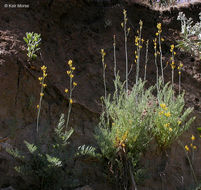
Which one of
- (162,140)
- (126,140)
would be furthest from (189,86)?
(126,140)

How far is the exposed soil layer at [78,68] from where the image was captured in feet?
9.02

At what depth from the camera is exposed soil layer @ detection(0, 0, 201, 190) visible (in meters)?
2.75

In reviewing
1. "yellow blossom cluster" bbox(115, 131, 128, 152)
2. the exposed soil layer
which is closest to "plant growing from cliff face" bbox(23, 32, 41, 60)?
the exposed soil layer

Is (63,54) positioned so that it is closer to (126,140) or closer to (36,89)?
(36,89)

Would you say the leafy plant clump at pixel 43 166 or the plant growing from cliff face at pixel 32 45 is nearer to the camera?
the leafy plant clump at pixel 43 166

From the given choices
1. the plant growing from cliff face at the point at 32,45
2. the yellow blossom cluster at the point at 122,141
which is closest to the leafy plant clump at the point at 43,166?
the yellow blossom cluster at the point at 122,141

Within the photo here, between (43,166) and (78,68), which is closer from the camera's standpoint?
(43,166)

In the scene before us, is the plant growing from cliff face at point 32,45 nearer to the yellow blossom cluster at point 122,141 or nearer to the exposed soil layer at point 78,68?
the exposed soil layer at point 78,68

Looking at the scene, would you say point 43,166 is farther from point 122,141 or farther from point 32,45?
point 32,45

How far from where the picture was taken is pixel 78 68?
12.0 feet

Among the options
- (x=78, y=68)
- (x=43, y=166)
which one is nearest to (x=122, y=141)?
(x=43, y=166)

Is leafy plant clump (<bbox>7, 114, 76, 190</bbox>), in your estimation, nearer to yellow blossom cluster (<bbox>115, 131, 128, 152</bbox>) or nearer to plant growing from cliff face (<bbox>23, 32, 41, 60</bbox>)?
yellow blossom cluster (<bbox>115, 131, 128, 152</bbox>)

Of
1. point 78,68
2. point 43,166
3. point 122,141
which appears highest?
point 78,68

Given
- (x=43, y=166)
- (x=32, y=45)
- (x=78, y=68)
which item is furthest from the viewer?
(x=78, y=68)
